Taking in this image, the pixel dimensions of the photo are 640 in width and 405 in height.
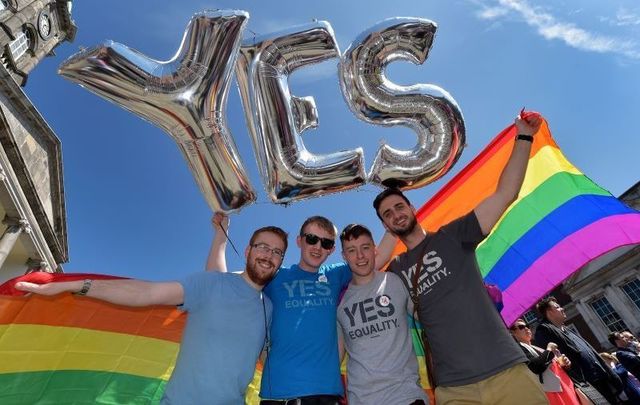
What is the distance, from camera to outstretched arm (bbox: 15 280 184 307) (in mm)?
2066

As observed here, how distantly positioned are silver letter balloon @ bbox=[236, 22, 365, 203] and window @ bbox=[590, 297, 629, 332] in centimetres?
2758

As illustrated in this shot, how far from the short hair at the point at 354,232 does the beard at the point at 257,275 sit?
595 millimetres

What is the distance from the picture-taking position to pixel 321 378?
214cm

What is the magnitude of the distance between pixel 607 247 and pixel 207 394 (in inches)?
179

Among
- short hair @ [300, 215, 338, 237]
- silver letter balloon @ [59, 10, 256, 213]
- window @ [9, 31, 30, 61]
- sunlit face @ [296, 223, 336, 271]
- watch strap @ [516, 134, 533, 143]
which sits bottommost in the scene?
sunlit face @ [296, 223, 336, 271]

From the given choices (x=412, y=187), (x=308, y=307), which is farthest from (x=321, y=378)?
(x=412, y=187)

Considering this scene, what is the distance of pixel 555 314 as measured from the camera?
503 cm

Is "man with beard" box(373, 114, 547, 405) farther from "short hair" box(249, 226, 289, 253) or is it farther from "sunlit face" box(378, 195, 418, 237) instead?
"short hair" box(249, 226, 289, 253)

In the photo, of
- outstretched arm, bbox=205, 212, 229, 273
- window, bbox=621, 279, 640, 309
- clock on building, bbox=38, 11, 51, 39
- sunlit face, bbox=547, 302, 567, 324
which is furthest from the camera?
clock on building, bbox=38, 11, 51, 39

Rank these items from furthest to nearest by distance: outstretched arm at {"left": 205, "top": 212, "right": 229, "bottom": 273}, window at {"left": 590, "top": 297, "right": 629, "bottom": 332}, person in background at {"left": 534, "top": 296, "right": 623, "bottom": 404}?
window at {"left": 590, "top": 297, "right": 629, "bottom": 332} → person in background at {"left": 534, "top": 296, "right": 623, "bottom": 404} → outstretched arm at {"left": 205, "top": 212, "right": 229, "bottom": 273}

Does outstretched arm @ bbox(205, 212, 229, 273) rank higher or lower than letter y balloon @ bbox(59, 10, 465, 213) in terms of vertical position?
lower

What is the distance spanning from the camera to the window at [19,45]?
77.4ft

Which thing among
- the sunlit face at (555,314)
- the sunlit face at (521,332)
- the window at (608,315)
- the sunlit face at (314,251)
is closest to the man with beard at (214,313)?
the sunlit face at (314,251)

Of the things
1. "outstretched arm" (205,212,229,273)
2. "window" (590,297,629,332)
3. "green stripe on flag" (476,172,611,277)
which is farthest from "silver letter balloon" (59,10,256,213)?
"window" (590,297,629,332)
